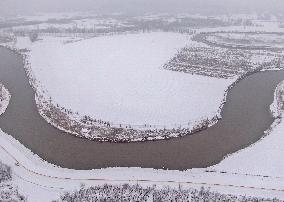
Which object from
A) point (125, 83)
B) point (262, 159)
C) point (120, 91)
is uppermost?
point (125, 83)

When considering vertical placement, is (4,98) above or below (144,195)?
above

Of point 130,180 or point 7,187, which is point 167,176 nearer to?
point 130,180

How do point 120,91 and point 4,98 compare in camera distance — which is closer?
point 4,98

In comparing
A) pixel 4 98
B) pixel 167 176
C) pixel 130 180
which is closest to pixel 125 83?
pixel 4 98

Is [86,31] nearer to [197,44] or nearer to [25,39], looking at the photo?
[25,39]

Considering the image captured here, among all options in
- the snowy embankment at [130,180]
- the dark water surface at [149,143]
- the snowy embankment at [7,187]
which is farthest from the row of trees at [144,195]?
the dark water surface at [149,143]

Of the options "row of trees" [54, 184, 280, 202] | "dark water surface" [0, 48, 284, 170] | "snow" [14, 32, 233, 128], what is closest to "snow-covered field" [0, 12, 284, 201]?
"snow" [14, 32, 233, 128]
